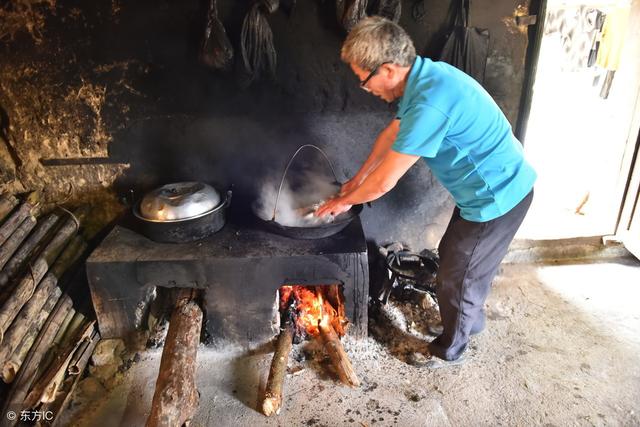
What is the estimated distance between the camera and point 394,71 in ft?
8.19

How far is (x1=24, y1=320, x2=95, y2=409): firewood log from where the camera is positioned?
9.27 ft

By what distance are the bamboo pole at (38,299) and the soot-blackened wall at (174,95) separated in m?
0.51

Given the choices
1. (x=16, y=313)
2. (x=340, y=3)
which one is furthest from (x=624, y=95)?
(x=16, y=313)

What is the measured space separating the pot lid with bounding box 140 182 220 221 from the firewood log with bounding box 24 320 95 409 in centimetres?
103

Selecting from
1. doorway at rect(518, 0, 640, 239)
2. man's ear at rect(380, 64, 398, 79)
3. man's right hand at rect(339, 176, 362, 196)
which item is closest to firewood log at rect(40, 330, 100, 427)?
man's right hand at rect(339, 176, 362, 196)

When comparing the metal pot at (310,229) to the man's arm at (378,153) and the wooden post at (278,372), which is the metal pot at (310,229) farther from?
the wooden post at (278,372)

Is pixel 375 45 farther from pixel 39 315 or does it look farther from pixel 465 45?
pixel 39 315

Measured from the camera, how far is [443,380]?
3170 mm

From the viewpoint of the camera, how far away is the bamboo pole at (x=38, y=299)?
114 inches

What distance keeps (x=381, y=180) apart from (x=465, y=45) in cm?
→ 176

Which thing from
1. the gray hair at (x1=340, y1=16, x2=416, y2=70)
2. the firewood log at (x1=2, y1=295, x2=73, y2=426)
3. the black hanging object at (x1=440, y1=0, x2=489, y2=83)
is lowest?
the firewood log at (x1=2, y1=295, x2=73, y2=426)

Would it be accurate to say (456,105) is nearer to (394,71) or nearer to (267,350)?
(394,71)

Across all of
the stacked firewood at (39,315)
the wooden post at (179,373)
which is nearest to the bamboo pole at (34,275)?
the stacked firewood at (39,315)

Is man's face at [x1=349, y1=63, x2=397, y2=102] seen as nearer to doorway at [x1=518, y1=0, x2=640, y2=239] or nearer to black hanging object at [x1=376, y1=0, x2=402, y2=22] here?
black hanging object at [x1=376, y1=0, x2=402, y2=22]
